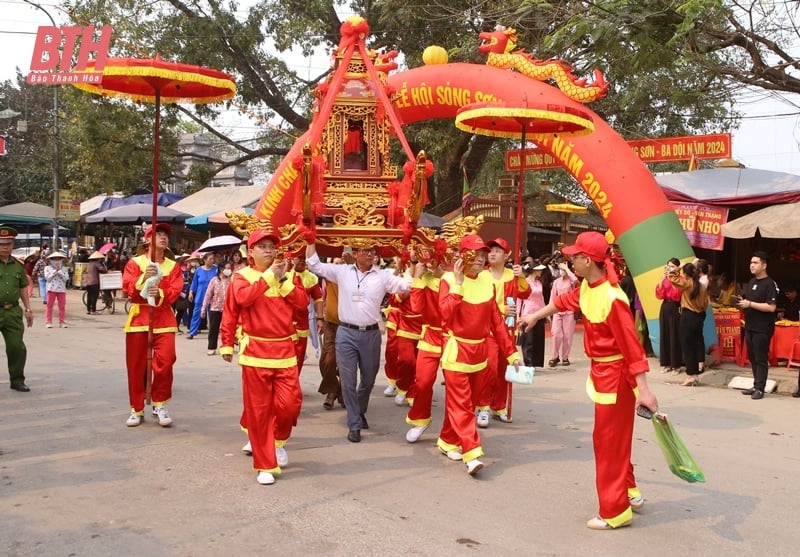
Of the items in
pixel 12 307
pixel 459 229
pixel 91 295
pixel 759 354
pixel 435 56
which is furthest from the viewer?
pixel 91 295

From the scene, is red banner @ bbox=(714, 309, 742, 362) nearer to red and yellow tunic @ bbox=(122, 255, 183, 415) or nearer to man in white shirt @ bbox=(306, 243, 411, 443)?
man in white shirt @ bbox=(306, 243, 411, 443)

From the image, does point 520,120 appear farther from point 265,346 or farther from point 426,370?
point 265,346

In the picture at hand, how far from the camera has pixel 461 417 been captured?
232 inches

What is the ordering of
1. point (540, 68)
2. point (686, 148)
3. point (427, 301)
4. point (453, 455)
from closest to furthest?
point (453, 455) < point (427, 301) < point (540, 68) < point (686, 148)

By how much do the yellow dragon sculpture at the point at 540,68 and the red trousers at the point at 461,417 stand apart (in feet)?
20.0

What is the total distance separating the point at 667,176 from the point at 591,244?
30.8 ft

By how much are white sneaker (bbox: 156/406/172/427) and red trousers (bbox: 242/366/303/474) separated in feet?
5.00

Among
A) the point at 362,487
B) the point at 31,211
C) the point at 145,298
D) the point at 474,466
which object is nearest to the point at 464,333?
the point at 474,466

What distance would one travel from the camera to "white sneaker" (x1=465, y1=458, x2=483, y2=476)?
5.59 meters

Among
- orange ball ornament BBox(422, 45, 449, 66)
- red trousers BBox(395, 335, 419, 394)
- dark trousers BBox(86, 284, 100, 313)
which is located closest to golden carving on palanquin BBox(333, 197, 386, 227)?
red trousers BBox(395, 335, 419, 394)

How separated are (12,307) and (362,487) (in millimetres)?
5046

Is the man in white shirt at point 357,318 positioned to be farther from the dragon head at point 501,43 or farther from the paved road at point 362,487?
the dragon head at point 501,43

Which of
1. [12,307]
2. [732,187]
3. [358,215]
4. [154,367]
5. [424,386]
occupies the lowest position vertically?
[424,386]

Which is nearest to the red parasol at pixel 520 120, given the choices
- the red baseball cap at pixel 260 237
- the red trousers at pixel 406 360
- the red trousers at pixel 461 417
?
the red trousers at pixel 406 360
